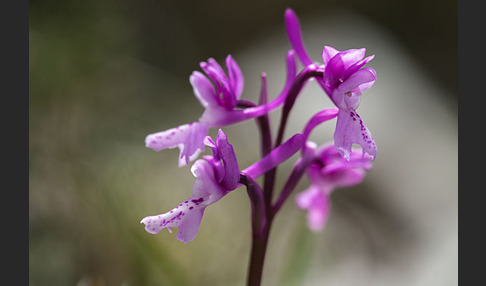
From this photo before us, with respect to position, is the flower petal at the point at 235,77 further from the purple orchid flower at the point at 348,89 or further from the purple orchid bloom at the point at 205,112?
the purple orchid flower at the point at 348,89

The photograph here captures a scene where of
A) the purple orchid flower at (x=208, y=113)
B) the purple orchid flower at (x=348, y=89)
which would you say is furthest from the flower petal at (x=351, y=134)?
the purple orchid flower at (x=208, y=113)

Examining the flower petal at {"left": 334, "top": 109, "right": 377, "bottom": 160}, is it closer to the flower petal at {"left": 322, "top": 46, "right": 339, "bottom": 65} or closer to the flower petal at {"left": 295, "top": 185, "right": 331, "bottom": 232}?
the flower petal at {"left": 322, "top": 46, "right": 339, "bottom": 65}

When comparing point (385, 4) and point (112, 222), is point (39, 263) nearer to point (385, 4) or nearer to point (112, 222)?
point (112, 222)

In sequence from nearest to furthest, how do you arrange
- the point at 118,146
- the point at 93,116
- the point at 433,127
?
the point at 118,146
the point at 93,116
the point at 433,127

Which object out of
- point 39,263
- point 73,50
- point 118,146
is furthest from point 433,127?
point 39,263

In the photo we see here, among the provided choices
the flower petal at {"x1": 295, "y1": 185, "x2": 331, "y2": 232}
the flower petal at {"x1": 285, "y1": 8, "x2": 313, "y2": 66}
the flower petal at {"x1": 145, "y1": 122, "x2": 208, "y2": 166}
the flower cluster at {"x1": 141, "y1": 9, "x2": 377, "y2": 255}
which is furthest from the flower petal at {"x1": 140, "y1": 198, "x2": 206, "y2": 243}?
the flower petal at {"x1": 295, "y1": 185, "x2": 331, "y2": 232}

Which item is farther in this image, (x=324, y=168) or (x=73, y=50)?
(x=73, y=50)
